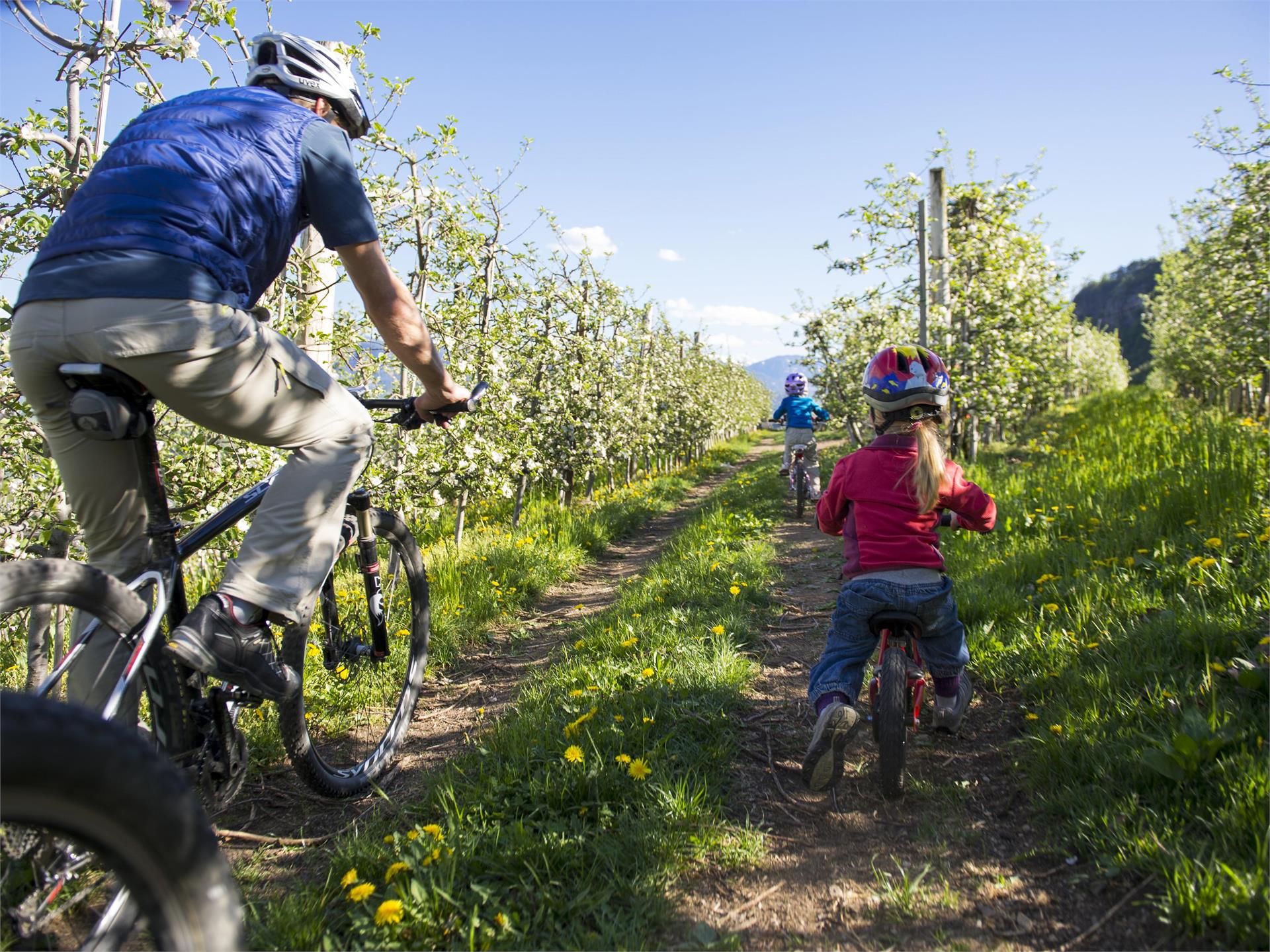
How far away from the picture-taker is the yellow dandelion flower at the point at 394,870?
82.0 inches

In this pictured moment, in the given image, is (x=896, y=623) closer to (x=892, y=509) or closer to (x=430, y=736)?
(x=892, y=509)

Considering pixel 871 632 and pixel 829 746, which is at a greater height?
pixel 871 632

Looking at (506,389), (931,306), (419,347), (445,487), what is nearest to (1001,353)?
(931,306)

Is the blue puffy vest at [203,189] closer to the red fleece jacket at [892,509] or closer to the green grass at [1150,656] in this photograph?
the red fleece jacket at [892,509]

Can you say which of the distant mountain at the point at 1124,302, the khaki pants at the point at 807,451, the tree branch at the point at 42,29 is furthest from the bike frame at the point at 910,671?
the distant mountain at the point at 1124,302

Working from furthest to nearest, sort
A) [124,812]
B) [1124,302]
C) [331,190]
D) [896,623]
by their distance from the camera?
[1124,302]
[896,623]
[331,190]
[124,812]

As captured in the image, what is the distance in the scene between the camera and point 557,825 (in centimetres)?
234

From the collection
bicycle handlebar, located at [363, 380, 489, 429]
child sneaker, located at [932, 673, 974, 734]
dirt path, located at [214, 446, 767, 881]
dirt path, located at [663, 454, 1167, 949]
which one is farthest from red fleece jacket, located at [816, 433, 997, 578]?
dirt path, located at [214, 446, 767, 881]

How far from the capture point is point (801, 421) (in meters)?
10.5

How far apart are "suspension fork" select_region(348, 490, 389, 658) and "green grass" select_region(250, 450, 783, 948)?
26.2 inches

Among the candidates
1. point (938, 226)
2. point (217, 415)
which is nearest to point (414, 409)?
point (217, 415)

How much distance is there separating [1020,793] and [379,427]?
4.82 metres

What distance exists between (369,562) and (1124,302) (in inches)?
5151

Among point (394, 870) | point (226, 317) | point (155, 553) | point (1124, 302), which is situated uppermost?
point (1124, 302)
